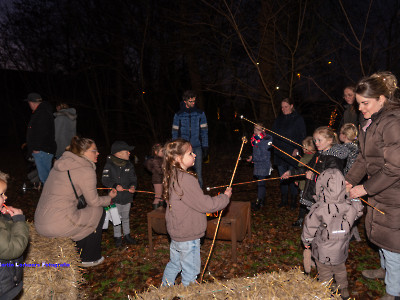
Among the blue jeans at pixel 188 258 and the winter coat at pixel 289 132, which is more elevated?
the winter coat at pixel 289 132

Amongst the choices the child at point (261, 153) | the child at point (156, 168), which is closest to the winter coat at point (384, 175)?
the child at point (261, 153)

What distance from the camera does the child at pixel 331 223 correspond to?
3484mm

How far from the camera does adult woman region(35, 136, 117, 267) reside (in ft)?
13.6

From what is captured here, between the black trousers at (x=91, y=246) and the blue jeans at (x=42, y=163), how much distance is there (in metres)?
3.19

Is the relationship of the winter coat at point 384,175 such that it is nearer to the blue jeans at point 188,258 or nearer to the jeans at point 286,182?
the blue jeans at point 188,258

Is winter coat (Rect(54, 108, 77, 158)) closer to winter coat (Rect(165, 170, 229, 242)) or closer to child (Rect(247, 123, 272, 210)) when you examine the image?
child (Rect(247, 123, 272, 210))

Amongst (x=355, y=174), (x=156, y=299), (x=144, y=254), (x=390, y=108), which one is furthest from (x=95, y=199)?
(x=390, y=108)

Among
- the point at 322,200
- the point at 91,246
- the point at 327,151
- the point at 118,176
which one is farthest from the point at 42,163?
the point at 322,200

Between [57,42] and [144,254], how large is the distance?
16171 millimetres

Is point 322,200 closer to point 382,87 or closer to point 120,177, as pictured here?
point 382,87

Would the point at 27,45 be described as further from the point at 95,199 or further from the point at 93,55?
the point at 95,199

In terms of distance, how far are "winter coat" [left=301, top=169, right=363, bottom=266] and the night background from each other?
97 centimetres

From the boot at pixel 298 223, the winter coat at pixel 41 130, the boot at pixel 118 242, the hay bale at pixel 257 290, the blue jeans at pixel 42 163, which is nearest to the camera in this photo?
the hay bale at pixel 257 290

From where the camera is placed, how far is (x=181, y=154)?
350 centimetres
